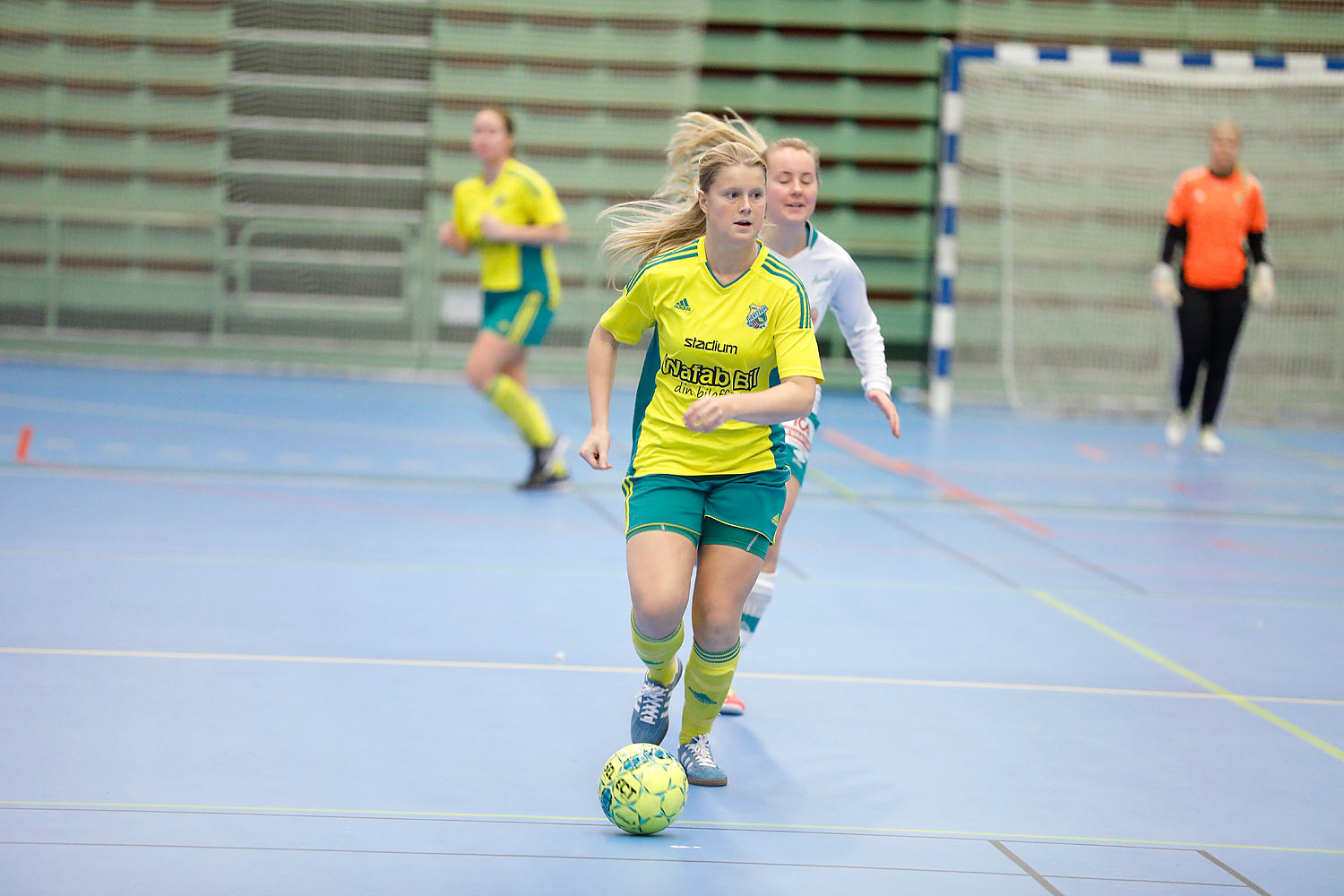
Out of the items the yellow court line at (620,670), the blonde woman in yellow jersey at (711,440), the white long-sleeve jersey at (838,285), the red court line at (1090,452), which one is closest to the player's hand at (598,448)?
the blonde woman in yellow jersey at (711,440)

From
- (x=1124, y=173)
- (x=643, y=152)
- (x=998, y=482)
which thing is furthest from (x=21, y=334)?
(x=1124, y=173)

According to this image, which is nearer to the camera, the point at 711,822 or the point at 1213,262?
the point at 711,822

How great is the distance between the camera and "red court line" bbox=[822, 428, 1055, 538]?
777 centimetres

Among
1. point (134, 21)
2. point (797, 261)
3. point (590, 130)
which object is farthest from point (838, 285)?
point (134, 21)

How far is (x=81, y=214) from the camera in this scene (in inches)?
538

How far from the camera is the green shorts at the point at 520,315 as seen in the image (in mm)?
8109

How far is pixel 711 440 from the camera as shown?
3.60m

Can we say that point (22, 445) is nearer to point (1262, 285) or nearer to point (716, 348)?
point (716, 348)

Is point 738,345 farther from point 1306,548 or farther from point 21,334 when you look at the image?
point 21,334

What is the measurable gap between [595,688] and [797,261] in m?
1.49

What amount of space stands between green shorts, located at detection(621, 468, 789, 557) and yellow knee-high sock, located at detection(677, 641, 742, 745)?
0.94 ft

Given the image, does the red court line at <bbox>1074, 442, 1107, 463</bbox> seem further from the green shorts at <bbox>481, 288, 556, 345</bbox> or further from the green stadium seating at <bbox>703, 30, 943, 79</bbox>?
the green stadium seating at <bbox>703, 30, 943, 79</bbox>

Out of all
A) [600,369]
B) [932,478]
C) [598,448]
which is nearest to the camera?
[598,448]

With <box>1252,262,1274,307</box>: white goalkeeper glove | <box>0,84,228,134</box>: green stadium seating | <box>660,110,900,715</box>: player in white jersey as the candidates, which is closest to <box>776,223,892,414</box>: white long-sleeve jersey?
<box>660,110,900,715</box>: player in white jersey
